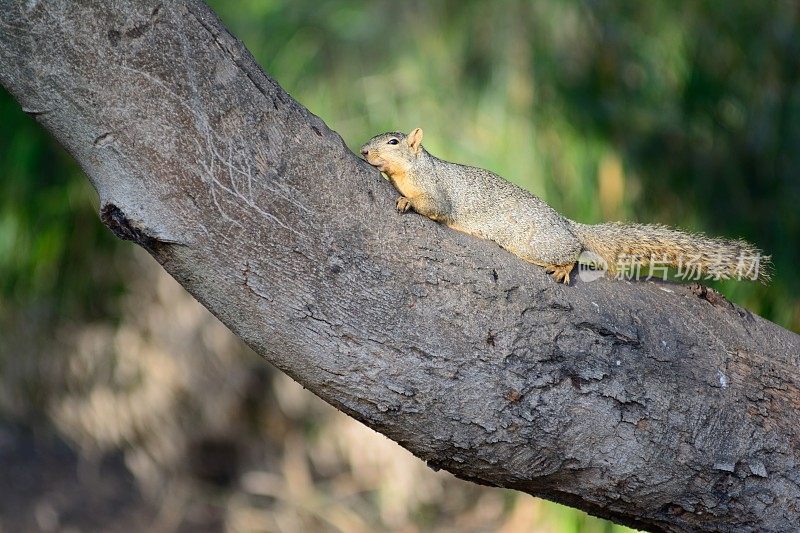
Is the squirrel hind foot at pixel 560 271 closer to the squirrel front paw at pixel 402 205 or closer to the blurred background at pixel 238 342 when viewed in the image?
the squirrel front paw at pixel 402 205

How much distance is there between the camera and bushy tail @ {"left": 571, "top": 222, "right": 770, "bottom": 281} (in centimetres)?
295

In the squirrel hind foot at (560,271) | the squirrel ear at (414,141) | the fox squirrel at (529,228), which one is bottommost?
the squirrel hind foot at (560,271)

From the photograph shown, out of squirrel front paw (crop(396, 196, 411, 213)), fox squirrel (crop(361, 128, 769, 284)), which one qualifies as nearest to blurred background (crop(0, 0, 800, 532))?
fox squirrel (crop(361, 128, 769, 284))

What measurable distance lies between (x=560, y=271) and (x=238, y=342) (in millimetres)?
4673

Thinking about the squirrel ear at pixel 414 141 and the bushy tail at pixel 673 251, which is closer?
the bushy tail at pixel 673 251

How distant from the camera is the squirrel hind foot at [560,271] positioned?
2.61 m

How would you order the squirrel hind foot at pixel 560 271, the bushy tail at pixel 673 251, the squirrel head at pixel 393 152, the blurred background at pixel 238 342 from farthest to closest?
the blurred background at pixel 238 342 < the squirrel head at pixel 393 152 < the bushy tail at pixel 673 251 < the squirrel hind foot at pixel 560 271

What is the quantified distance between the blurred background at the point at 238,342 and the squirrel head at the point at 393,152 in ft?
8.91

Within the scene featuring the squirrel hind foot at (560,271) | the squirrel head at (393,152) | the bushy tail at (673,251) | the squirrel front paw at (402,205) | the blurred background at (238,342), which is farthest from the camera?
the blurred background at (238,342)

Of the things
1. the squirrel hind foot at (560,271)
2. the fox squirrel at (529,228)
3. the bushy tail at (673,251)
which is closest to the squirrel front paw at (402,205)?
the fox squirrel at (529,228)

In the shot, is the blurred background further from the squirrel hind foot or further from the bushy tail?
the squirrel hind foot

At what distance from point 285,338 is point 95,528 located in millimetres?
5619

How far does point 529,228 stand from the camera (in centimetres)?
314

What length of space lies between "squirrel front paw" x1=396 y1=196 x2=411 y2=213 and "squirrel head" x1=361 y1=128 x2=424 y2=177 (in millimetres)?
583
